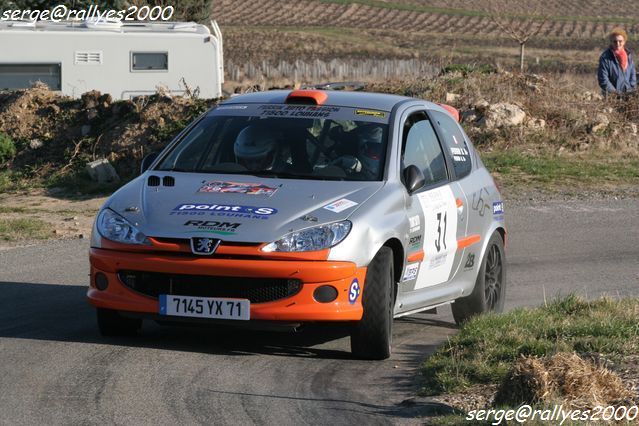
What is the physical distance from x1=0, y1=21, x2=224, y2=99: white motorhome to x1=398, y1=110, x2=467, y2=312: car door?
15489 millimetres

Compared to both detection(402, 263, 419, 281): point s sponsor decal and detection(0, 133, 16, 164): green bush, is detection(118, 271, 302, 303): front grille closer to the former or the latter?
detection(402, 263, 419, 281): point s sponsor decal

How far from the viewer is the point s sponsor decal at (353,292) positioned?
7.15 meters

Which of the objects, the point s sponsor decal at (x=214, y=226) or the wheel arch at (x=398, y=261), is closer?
the point s sponsor decal at (x=214, y=226)

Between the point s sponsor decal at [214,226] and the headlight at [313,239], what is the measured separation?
24cm

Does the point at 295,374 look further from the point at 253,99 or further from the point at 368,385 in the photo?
the point at 253,99

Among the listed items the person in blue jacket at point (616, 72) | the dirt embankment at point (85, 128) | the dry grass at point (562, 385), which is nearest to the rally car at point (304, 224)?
the dry grass at point (562, 385)

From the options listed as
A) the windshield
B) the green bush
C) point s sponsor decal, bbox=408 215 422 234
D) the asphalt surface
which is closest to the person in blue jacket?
the green bush

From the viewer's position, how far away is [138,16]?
35.7m

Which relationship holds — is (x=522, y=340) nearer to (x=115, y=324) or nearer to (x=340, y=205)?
(x=340, y=205)

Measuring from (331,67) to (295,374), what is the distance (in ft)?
156

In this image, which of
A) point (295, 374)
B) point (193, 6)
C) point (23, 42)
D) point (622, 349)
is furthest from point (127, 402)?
point (193, 6)

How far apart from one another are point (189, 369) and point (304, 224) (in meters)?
1.05

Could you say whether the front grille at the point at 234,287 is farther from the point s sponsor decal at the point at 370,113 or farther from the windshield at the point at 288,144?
the point s sponsor decal at the point at 370,113

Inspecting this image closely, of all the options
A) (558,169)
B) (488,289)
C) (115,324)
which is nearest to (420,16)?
(558,169)
